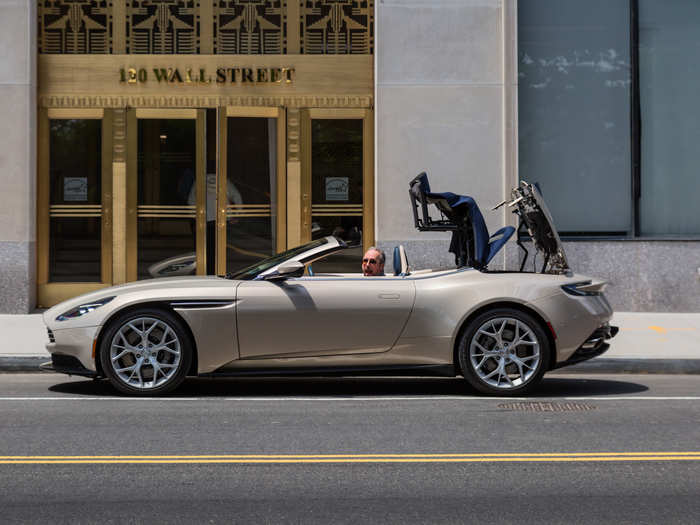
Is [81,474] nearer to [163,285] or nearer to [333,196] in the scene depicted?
[163,285]

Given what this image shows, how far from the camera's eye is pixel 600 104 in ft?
51.2

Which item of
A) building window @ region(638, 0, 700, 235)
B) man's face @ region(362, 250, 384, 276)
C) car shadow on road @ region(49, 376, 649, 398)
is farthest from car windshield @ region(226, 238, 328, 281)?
building window @ region(638, 0, 700, 235)

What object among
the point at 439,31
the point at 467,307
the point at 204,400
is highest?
the point at 439,31

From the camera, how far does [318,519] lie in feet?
15.4

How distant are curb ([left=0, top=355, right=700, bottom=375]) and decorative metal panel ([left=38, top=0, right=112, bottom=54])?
6.65m

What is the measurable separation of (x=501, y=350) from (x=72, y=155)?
923 cm

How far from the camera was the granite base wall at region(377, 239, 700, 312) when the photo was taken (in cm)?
1527

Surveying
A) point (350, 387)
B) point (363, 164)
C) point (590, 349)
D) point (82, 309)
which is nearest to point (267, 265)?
point (350, 387)

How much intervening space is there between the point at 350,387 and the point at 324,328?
1063 millimetres

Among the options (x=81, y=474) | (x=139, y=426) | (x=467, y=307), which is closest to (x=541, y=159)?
(x=467, y=307)

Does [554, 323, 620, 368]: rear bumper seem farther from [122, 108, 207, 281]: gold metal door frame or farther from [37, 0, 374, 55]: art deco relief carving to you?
[37, 0, 374, 55]: art deco relief carving

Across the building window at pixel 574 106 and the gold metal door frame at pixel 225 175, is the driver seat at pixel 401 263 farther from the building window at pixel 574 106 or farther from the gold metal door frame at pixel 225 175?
the building window at pixel 574 106

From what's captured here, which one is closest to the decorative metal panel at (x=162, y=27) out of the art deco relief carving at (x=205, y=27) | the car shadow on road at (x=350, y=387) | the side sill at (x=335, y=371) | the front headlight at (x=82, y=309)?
the art deco relief carving at (x=205, y=27)

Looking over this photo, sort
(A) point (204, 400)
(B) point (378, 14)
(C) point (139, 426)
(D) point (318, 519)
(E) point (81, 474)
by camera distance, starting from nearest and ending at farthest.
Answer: (D) point (318, 519)
(E) point (81, 474)
(C) point (139, 426)
(A) point (204, 400)
(B) point (378, 14)
